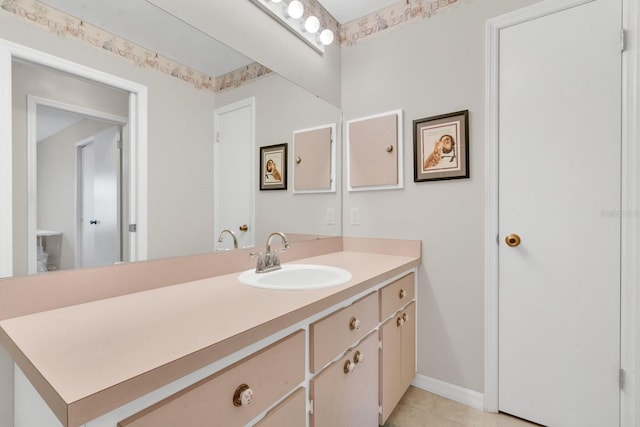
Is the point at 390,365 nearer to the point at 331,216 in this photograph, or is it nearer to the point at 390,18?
the point at 331,216

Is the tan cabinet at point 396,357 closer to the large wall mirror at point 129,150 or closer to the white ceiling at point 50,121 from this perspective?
the large wall mirror at point 129,150

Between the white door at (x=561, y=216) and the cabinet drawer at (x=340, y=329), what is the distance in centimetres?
81

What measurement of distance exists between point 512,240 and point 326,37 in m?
1.63

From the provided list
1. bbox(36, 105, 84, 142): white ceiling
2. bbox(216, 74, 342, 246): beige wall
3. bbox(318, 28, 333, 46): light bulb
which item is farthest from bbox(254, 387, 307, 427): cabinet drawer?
bbox(318, 28, 333, 46): light bulb

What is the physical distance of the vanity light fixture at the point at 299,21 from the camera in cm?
162

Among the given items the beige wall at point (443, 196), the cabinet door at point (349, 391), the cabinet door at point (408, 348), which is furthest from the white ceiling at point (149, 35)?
the cabinet door at point (408, 348)

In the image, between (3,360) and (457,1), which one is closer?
(3,360)

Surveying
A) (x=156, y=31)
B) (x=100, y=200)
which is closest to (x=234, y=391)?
(x=100, y=200)

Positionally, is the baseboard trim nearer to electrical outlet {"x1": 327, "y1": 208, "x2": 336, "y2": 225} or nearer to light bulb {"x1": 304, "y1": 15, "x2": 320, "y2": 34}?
electrical outlet {"x1": 327, "y1": 208, "x2": 336, "y2": 225}

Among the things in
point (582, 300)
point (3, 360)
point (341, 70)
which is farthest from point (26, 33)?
point (582, 300)

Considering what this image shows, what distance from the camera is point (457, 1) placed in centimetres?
167

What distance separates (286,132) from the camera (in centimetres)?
173

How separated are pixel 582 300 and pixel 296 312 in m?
1.39

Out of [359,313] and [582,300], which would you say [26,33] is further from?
[582,300]
